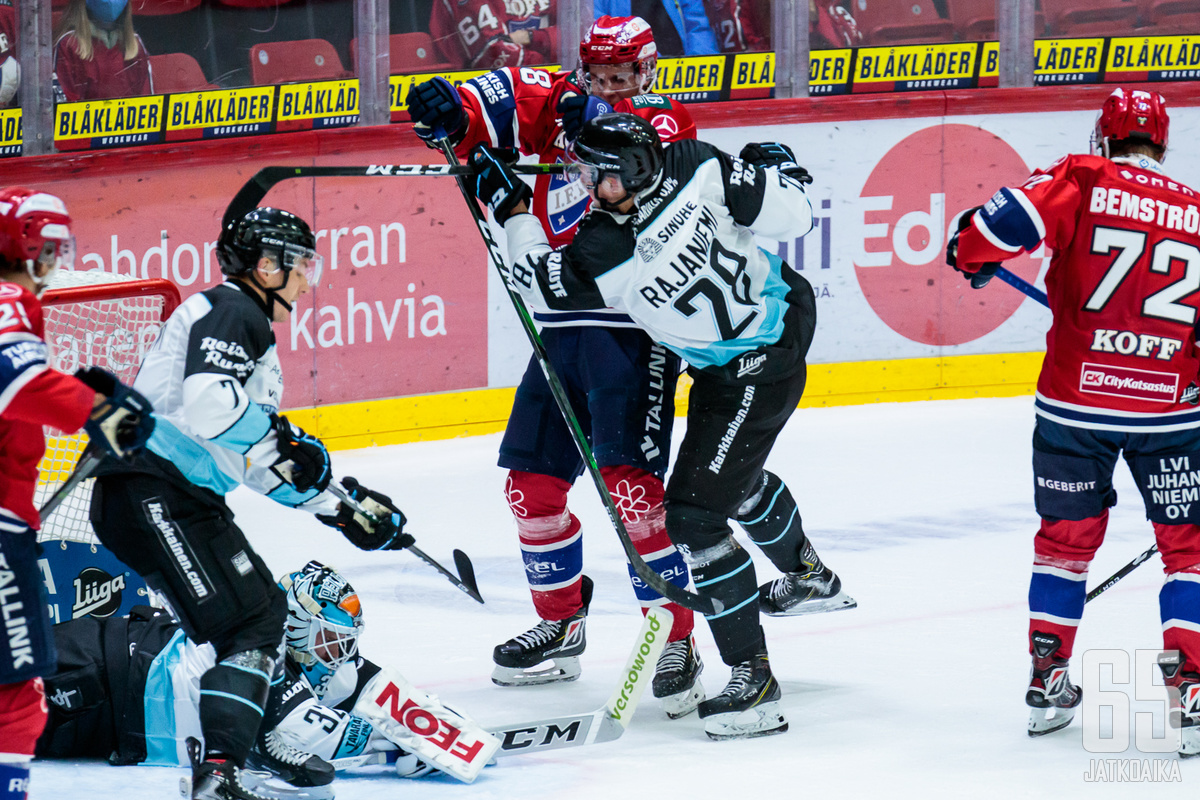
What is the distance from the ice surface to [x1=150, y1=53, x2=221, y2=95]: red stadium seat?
61.4 inches

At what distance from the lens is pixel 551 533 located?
13.2 feet

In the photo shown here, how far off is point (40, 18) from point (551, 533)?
3144 millimetres

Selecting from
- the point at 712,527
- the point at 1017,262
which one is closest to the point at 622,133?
the point at 712,527

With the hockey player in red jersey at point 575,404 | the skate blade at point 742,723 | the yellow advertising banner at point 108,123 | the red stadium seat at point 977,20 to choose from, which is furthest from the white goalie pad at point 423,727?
the red stadium seat at point 977,20

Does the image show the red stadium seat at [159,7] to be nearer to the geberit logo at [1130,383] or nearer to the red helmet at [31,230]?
the red helmet at [31,230]

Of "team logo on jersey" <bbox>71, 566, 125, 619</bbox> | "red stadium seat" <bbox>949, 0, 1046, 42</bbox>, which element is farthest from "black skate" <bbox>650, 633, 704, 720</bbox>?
"red stadium seat" <bbox>949, 0, 1046, 42</bbox>

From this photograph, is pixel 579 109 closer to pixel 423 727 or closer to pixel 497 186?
pixel 497 186

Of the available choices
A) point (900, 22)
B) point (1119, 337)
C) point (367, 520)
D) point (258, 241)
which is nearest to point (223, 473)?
point (367, 520)

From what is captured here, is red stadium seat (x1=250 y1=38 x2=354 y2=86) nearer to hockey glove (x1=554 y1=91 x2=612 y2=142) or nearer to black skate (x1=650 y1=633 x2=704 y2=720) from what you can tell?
hockey glove (x1=554 y1=91 x2=612 y2=142)

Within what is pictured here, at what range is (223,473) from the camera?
303cm

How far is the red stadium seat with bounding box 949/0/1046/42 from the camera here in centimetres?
737

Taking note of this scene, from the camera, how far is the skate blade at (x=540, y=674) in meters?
4.02

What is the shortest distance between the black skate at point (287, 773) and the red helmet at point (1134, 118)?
211cm

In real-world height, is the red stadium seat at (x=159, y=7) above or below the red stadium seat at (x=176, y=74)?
above
